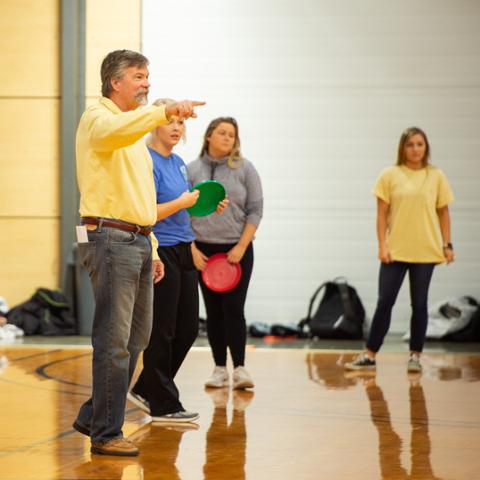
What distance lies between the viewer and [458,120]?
9.98m

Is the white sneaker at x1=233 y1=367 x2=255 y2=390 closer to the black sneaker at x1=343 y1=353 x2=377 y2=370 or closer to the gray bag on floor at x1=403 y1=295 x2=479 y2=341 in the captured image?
the black sneaker at x1=343 y1=353 x2=377 y2=370

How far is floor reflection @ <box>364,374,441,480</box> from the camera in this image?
405 centimetres

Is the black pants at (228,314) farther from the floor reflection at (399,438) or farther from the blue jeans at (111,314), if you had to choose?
the blue jeans at (111,314)

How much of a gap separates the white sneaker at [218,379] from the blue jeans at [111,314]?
7.23ft

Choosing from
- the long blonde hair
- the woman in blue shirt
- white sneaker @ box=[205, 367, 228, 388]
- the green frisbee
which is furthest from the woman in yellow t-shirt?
the woman in blue shirt

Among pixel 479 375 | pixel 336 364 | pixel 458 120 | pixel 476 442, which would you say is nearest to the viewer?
pixel 476 442

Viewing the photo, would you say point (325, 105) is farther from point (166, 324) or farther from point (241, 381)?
point (166, 324)

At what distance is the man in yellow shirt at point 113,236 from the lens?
4098mm

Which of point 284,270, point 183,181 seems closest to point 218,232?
point 183,181

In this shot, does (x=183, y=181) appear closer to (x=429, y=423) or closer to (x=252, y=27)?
(x=429, y=423)

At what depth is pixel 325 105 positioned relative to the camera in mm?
10141

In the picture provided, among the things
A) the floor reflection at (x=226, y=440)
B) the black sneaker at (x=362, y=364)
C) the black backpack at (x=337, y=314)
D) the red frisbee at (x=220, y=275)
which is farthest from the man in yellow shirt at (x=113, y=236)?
the black backpack at (x=337, y=314)

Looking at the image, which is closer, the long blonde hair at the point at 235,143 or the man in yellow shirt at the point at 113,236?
the man in yellow shirt at the point at 113,236

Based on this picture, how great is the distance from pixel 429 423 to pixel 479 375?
2054 millimetres
